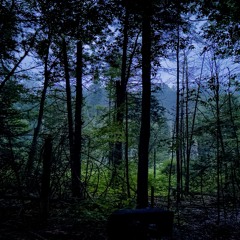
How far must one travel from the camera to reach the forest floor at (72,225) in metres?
5.33

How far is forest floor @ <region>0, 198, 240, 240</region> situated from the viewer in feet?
17.5

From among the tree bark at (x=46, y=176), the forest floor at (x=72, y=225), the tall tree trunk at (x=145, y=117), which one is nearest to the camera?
the forest floor at (x=72, y=225)

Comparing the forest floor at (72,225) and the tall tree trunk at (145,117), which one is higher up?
the tall tree trunk at (145,117)

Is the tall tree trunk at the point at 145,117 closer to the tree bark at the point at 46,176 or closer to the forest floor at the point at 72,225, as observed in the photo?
the forest floor at the point at 72,225

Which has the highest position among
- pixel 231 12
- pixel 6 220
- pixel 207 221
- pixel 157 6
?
pixel 157 6

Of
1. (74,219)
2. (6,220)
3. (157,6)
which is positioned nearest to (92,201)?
(74,219)

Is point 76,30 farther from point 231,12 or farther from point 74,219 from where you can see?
point 74,219

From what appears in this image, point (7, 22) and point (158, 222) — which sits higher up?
point (7, 22)

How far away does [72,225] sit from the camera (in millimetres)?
6297

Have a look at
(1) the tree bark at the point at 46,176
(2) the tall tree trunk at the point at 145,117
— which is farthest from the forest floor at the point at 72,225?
(2) the tall tree trunk at the point at 145,117

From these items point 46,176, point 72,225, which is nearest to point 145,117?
point 46,176

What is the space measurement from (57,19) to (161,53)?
14.1 ft

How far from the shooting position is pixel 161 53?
9422 millimetres

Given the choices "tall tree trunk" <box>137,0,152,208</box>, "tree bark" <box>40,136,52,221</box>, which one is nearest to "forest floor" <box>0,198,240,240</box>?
"tree bark" <box>40,136,52,221</box>
